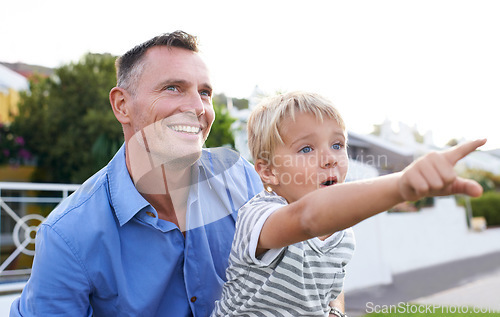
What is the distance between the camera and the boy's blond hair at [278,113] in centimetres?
143

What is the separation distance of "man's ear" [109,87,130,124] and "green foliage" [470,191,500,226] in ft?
58.0

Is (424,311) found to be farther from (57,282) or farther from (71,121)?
(71,121)

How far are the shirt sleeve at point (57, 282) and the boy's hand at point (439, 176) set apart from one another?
51.4 inches

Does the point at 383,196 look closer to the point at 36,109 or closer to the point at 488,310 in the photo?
the point at 488,310

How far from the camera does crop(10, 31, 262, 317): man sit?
68.2 inches

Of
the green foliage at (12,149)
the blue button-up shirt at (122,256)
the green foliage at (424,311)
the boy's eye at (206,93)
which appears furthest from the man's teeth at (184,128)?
the green foliage at (12,149)

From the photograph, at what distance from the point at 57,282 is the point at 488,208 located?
19.1 metres

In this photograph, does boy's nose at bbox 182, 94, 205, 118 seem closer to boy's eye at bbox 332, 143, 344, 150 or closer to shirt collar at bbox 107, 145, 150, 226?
shirt collar at bbox 107, 145, 150, 226

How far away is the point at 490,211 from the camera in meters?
18.0

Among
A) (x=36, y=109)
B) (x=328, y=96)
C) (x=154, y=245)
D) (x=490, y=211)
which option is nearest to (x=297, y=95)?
(x=328, y=96)

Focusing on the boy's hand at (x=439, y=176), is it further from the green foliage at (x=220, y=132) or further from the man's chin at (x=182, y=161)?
the green foliage at (x=220, y=132)

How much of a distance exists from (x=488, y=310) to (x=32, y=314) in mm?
5434

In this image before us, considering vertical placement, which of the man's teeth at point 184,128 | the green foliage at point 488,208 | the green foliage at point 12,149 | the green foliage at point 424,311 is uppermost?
the man's teeth at point 184,128

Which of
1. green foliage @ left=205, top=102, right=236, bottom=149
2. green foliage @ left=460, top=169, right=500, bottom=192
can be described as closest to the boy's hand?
green foliage @ left=205, top=102, right=236, bottom=149
